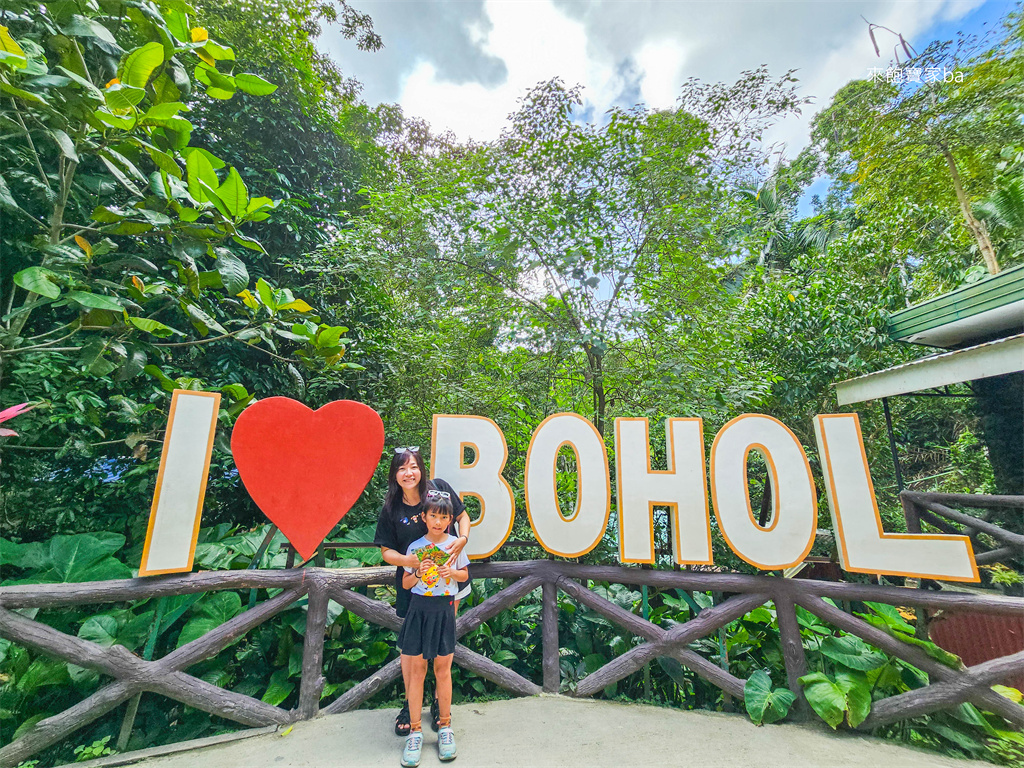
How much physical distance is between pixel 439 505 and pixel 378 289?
3.15m

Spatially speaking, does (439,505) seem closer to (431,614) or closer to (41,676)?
(431,614)

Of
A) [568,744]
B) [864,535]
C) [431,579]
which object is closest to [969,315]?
[864,535]

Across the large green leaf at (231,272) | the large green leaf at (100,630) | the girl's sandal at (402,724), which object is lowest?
the girl's sandal at (402,724)

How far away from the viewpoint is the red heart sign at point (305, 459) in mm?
2311

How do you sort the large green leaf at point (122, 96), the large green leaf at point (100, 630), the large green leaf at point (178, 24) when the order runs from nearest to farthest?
the large green leaf at point (122, 96) < the large green leaf at point (178, 24) < the large green leaf at point (100, 630)

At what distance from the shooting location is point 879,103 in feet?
15.9

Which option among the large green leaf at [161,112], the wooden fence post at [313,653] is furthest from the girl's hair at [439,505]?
the large green leaf at [161,112]

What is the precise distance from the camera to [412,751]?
1.94m

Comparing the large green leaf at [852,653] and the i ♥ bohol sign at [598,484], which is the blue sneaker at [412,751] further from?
the large green leaf at [852,653]

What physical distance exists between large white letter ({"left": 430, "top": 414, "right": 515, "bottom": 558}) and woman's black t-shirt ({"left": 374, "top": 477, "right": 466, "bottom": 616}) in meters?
0.44

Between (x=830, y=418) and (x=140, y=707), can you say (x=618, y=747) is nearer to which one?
(x=830, y=418)

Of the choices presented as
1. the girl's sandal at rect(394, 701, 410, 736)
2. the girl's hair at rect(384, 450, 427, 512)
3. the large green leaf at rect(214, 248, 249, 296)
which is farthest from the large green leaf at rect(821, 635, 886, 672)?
the large green leaf at rect(214, 248, 249, 296)

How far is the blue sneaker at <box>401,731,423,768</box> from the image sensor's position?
75.4 inches

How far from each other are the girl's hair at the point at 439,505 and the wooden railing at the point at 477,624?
0.91 m
